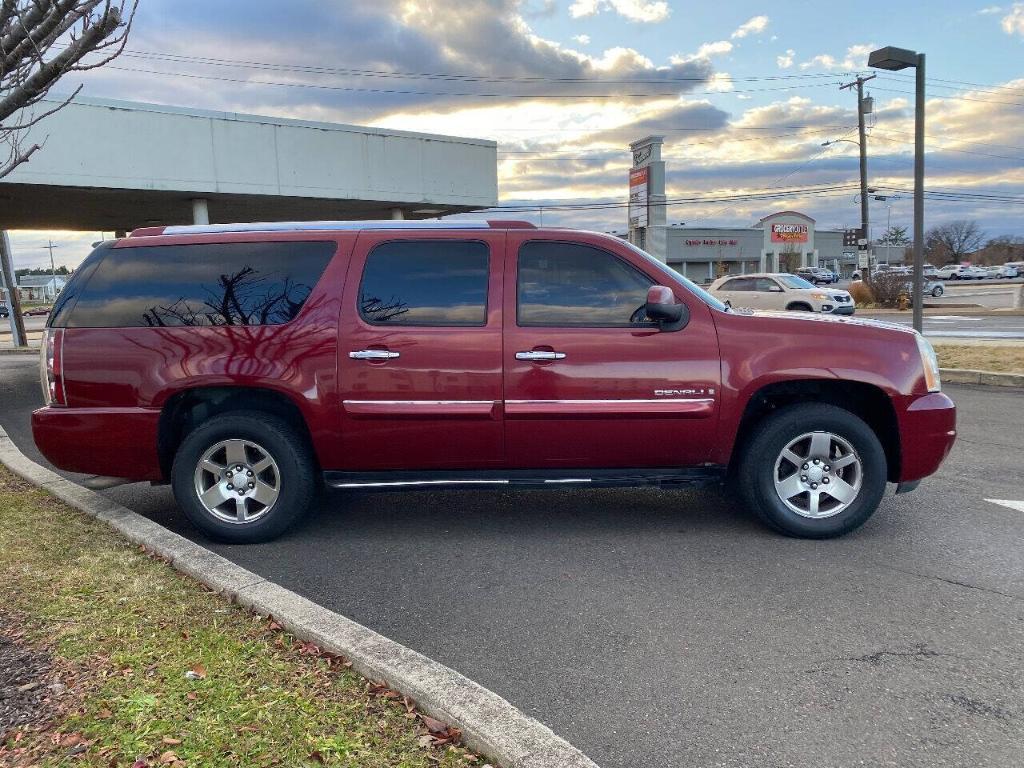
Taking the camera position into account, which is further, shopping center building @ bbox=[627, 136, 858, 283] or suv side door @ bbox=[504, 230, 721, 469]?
Answer: shopping center building @ bbox=[627, 136, 858, 283]

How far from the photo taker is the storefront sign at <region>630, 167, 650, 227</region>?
25797 mm

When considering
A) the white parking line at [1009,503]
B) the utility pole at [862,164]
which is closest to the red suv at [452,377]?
the white parking line at [1009,503]

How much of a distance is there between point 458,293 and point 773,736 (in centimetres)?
293

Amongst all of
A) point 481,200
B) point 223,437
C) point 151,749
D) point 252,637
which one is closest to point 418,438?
point 223,437

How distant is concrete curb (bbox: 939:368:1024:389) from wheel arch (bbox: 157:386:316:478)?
9894mm

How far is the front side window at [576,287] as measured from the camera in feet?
14.9

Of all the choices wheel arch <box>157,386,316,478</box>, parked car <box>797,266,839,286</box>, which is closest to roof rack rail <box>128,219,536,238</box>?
wheel arch <box>157,386,316,478</box>

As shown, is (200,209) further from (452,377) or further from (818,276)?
(818,276)

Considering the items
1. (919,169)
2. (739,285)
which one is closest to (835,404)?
(919,169)

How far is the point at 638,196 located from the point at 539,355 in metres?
23.8

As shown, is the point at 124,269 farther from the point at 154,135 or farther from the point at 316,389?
the point at 154,135

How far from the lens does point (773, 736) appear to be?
2619 millimetres

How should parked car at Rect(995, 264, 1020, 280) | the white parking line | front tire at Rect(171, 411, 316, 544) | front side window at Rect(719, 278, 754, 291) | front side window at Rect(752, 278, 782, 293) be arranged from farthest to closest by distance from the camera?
1. parked car at Rect(995, 264, 1020, 280)
2. front side window at Rect(719, 278, 754, 291)
3. front side window at Rect(752, 278, 782, 293)
4. the white parking line
5. front tire at Rect(171, 411, 316, 544)

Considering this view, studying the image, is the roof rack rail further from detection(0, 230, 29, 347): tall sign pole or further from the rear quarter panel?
detection(0, 230, 29, 347): tall sign pole
